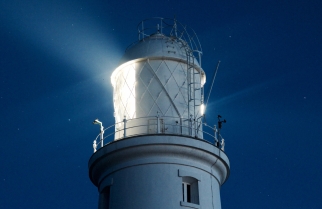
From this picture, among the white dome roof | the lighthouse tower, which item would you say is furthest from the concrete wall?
the white dome roof

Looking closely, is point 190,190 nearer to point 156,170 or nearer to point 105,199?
point 156,170

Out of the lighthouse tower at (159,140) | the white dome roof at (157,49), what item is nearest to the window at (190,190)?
the lighthouse tower at (159,140)

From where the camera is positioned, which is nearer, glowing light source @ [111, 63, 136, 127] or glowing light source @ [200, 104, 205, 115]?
glowing light source @ [111, 63, 136, 127]

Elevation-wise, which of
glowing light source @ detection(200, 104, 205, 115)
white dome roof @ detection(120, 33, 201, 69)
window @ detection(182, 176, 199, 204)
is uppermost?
white dome roof @ detection(120, 33, 201, 69)

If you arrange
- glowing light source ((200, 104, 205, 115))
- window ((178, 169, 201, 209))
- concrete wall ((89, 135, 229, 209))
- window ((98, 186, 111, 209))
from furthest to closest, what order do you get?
glowing light source ((200, 104, 205, 115)) → window ((98, 186, 111, 209)) → window ((178, 169, 201, 209)) → concrete wall ((89, 135, 229, 209))

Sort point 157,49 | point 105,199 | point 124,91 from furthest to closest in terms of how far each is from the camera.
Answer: point 157,49 → point 124,91 → point 105,199

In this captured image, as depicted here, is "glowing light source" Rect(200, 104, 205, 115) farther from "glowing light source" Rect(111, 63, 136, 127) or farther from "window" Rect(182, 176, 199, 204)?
"window" Rect(182, 176, 199, 204)

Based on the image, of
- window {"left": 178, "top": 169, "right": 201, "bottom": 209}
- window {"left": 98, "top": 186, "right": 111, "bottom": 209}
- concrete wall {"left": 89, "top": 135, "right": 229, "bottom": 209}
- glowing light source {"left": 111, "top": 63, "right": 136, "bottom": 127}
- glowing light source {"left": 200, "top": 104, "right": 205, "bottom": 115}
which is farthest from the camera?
glowing light source {"left": 200, "top": 104, "right": 205, "bottom": 115}

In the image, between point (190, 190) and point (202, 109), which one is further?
point (202, 109)

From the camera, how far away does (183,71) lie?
17562 millimetres

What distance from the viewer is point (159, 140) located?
15562 mm

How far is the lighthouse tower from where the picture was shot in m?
15.4

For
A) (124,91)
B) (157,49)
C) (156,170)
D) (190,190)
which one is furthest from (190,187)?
(157,49)

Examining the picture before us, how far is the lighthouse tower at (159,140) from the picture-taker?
1541 centimetres
